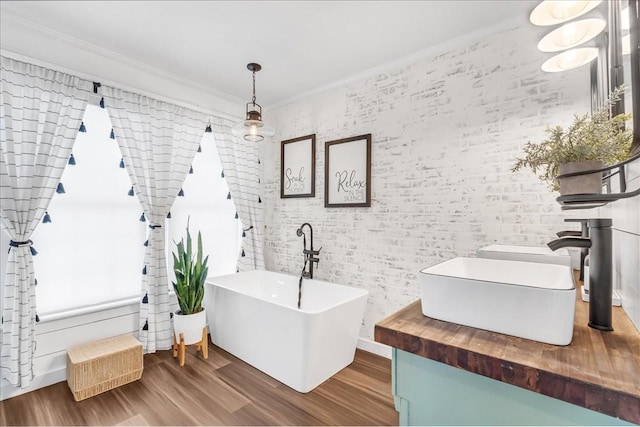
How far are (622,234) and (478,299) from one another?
2.16 feet

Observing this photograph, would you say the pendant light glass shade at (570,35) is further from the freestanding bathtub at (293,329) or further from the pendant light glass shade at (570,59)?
the freestanding bathtub at (293,329)

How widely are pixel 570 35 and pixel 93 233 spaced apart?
3.54m

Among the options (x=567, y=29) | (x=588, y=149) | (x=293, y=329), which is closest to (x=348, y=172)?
(x=293, y=329)

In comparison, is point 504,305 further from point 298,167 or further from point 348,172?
point 298,167

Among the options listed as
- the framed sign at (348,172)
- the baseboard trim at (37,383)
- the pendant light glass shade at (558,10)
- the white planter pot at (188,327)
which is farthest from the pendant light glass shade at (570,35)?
the baseboard trim at (37,383)

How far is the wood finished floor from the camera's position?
6.51 feet

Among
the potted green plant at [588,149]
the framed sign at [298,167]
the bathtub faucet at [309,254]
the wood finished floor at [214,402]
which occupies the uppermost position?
the framed sign at [298,167]

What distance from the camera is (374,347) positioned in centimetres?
294

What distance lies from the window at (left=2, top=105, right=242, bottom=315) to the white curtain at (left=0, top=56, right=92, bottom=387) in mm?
166

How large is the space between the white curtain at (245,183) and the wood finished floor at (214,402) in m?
1.45

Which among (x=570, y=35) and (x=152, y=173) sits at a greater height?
(x=570, y=35)

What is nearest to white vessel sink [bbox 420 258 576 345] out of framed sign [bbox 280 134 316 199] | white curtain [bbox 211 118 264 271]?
framed sign [bbox 280 134 316 199]

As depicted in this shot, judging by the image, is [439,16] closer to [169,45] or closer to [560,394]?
[169,45]

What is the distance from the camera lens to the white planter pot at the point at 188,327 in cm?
276
